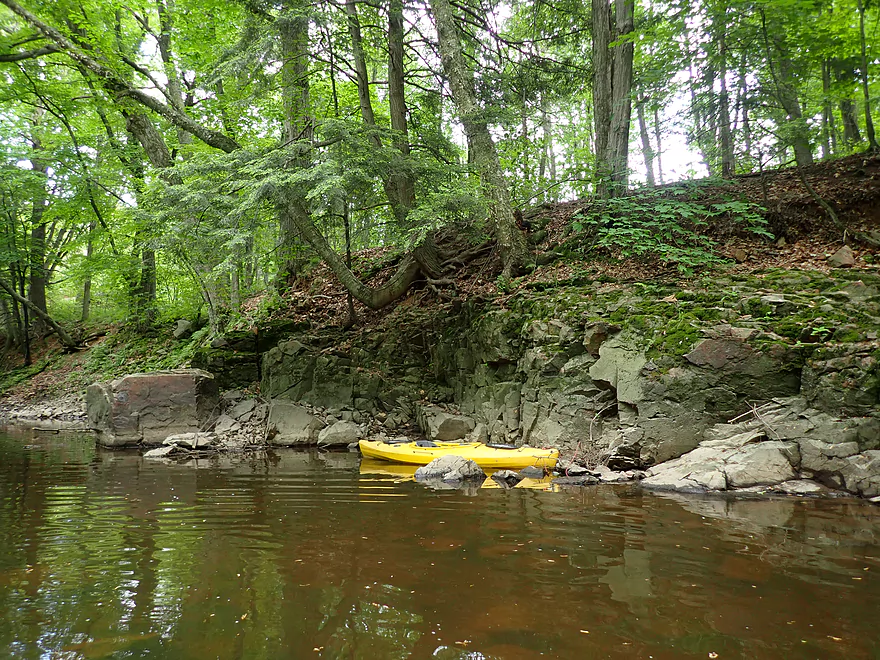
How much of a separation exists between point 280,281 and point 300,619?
13142mm

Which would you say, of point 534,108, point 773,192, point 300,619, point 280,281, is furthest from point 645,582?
point 280,281

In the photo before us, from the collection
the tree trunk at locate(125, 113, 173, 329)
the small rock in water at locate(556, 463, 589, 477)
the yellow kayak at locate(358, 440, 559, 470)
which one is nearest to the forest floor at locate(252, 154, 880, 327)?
the yellow kayak at locate(358, 440, 559, 470)

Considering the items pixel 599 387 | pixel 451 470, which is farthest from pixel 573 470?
pixel 451 470

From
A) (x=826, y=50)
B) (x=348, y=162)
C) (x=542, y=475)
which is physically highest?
(x=826, y=50)

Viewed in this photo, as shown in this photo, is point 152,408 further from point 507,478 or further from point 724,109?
point 724,109

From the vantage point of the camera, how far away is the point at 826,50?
887 centimetres

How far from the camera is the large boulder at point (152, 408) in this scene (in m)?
11.4

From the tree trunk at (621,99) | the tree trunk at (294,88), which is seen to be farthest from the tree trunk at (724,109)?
the tree trunk at (294,88)

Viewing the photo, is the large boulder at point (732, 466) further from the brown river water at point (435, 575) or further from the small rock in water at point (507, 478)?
the small rock in water at point (507, 478)

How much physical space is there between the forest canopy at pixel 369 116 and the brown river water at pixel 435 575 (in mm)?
5210

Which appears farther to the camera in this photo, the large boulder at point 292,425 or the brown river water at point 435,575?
the large boulder at point 292,425

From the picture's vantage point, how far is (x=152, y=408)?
457 inches

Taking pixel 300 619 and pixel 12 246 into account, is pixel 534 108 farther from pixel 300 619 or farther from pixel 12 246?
pixel 12 246

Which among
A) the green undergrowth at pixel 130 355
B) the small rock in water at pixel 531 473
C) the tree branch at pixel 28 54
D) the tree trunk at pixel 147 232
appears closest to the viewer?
the small rock in water at pixel 531 473
